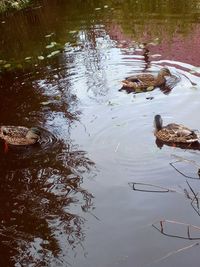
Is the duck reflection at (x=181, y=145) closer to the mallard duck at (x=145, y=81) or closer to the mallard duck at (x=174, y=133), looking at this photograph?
the mallard duck at (x=174, y=133)

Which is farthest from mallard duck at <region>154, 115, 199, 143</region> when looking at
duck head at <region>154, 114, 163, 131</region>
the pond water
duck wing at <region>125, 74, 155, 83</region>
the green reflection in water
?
the green reflection in water

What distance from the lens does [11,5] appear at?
20359mm

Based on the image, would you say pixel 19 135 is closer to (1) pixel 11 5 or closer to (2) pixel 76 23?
(2) pixel 76 23

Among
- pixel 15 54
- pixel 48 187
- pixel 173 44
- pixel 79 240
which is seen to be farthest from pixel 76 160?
pixel 15 54

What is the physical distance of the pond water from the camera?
5.48m

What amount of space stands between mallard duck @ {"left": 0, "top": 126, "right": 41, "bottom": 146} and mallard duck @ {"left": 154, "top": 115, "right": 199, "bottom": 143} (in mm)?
2060

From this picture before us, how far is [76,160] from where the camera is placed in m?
7.32

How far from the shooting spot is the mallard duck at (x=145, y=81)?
383 inches

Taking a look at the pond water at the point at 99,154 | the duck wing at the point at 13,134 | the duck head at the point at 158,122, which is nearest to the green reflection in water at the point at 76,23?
the pond water at the point at 99,154

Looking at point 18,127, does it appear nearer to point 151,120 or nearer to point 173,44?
point 151,120

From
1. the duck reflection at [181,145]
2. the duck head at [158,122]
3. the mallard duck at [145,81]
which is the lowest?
the duck reflection at [181,145]

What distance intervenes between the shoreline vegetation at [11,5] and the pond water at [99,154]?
20.8 feet

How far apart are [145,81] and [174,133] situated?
2.66 m

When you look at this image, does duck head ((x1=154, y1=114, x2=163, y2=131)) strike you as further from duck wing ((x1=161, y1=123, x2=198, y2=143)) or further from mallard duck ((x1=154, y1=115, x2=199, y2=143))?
duck wing ((x1=161, y1=123, x2=198, y2=143))
